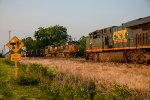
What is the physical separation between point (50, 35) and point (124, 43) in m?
113

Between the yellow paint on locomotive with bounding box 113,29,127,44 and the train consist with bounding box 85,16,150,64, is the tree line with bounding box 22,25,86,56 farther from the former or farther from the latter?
the yellow paint on locomotive with bounding box 113,29,127,44

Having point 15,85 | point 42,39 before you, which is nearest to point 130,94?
point 15,85

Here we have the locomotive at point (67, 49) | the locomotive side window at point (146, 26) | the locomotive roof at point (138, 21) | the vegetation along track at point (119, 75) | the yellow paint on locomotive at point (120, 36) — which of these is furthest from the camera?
the locomotive at point (67, 49)

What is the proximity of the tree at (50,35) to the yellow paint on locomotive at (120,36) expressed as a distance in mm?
107622

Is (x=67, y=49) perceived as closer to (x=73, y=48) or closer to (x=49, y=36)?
(x=73, y=48)

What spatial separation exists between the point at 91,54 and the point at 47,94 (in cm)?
2750

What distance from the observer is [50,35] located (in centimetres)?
14212

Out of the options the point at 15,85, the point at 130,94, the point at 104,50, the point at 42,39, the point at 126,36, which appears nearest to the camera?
the point at 130,94

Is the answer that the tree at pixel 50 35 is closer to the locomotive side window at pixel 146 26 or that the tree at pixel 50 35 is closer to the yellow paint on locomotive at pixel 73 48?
the yellow paint on locomotive at pixel 73 48

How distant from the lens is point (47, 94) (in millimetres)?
12328

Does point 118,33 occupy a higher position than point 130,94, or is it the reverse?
point 118,33

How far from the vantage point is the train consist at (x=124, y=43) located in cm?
2595

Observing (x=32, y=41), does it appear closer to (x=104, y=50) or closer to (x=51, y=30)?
(x=51, y=30)

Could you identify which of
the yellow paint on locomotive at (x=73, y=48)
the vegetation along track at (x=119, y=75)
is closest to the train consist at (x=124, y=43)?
the vegetation along track at (x=119, y=75)
